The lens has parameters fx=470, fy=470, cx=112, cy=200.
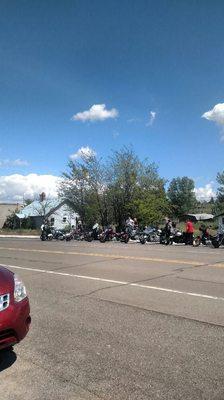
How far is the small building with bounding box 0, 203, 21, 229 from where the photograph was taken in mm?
98375

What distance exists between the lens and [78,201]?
5000 centimetres

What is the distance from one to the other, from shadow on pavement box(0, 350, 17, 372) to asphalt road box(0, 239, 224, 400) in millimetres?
12

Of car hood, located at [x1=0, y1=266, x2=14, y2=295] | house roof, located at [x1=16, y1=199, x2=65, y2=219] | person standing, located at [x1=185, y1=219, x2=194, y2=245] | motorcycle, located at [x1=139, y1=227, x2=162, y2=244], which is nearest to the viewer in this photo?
car hood, located at [x1=0, y1=266, x2=14, y2=295]

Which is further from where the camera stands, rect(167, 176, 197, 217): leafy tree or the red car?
rect(167, 176, 197, 217): leafy tree

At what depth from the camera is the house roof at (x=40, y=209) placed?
253ft

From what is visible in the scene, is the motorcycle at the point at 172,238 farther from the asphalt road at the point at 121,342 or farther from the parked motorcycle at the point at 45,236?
the asphalt road at the point at 121,342

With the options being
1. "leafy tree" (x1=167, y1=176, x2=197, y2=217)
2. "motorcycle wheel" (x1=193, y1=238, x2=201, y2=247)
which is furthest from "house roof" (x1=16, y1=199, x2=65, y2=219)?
"leafy tree" (x1=167, y1=176, x2=197, y2=217)

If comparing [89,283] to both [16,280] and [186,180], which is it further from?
[186,180]

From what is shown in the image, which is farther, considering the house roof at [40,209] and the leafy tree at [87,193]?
the house roof at [40,209]

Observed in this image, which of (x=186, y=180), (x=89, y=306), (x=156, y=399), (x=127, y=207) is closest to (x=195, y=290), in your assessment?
(x=89, y=306)

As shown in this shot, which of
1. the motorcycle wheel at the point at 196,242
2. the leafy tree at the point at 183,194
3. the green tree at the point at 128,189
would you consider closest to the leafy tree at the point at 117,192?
the green tree at the point at 128,189

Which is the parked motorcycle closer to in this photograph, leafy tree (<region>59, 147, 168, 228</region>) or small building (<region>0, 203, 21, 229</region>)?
leafy tree (<region>59, 147, 168, 228</region>)

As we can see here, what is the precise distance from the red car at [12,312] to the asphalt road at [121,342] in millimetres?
452

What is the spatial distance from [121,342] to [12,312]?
5.77ft
